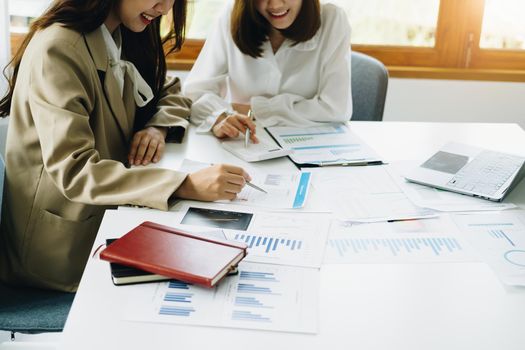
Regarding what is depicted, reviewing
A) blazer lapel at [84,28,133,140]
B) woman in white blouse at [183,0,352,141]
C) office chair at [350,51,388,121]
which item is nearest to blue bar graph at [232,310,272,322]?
blazer lapel at [84,28,133,140]

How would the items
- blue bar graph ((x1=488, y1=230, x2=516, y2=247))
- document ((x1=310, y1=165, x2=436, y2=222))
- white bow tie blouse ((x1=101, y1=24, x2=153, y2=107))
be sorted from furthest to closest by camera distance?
white bow tie blouse ((x1=101, y1=24, x2=153, y2=107)) → document ((x1=310, y1=165, x2=436, y2=222)) → blue bar graph ((x1=488, y1=230, x2=516, y2=247))

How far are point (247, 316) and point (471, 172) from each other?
0.85m

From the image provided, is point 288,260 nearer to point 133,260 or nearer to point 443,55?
point 133,260

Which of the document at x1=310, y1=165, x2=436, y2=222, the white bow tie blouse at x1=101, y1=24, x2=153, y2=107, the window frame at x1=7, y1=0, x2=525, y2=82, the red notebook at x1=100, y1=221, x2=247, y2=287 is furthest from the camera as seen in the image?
the window frame at x1=7, y1=0, x2=525, y2=82

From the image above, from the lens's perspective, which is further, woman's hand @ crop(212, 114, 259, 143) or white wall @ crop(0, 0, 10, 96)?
white wall @ crop(0, 0, 10, 96)

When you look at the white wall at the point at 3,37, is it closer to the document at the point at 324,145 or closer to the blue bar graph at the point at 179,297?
the document at the point at 324,145

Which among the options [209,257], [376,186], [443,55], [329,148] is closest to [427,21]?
[443,55]

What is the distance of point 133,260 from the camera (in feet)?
3.51

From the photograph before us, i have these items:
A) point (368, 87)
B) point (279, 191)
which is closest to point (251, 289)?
point (279, 191)

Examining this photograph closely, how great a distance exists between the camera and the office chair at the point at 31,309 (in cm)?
144

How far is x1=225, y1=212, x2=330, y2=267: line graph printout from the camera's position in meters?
1.18

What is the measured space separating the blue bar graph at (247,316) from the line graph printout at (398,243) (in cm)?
22

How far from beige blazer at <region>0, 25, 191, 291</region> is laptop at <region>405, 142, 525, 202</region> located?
0.61 meters

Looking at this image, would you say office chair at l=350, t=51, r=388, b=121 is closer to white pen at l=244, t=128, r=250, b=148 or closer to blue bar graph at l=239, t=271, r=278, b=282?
white pen at l=244, t=128, r=250, b=148
